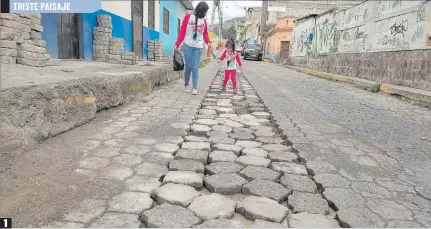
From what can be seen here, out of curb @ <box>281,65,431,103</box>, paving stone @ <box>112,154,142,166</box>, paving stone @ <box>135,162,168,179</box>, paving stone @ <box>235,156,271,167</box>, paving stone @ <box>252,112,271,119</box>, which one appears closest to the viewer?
paving stone @ <box>135,162,168,179</box>

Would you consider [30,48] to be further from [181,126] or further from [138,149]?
[138,149]

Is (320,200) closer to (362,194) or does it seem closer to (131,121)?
(362,194)

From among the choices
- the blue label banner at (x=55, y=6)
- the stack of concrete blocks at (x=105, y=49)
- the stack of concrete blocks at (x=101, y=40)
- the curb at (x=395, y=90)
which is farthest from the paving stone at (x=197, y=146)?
the curb at (x=395, y=90)

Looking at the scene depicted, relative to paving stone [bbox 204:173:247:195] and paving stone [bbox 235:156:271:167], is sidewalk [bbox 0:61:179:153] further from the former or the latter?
paving stone [bbox 235:156:271:167]

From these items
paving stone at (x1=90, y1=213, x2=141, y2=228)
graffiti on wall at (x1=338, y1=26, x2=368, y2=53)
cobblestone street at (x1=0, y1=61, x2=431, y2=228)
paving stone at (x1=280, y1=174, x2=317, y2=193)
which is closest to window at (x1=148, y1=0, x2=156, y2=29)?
graffiti on wall at (x1=338, y1=26, x2=368, y2=53)

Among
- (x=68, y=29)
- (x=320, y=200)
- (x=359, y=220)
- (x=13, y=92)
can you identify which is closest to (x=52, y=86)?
(x=13, y=92)

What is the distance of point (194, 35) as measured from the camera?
553 cm

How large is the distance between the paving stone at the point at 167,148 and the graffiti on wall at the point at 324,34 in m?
12.4

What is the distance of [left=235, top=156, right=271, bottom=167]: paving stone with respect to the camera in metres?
2.40

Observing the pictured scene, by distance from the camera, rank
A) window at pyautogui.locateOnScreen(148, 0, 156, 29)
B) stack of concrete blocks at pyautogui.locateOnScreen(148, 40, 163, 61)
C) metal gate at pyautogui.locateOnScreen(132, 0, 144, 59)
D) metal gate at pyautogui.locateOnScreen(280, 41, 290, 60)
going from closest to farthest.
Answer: metal gate at pyautogui.locateOnScreen(132, 0, 144, 59)
stack of concrete blocks at pyautogui.locateOnScreen(148, 40, 163, 61)
window at pyautogui.locateOnScreen(148, 0, 156, 29)
metal gate at pyautogui.locateOnScreen(280, 41, 290, 60)

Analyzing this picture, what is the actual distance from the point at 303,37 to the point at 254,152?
17165 mm

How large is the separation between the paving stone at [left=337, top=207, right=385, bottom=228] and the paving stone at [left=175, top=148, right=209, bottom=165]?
40.4 inches

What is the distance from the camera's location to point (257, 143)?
295cm

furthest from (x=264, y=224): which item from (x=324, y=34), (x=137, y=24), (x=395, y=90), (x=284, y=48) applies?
(x=284, y=48)
